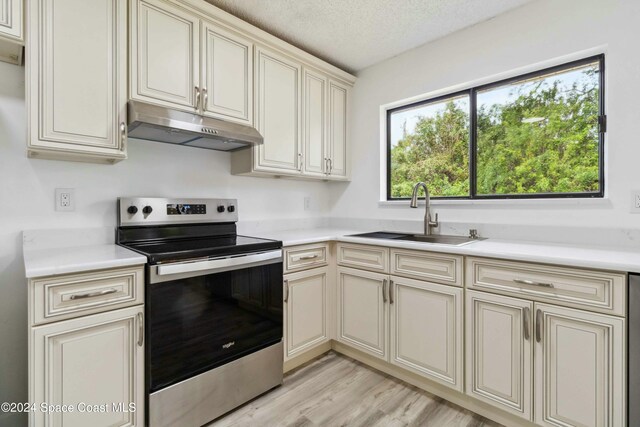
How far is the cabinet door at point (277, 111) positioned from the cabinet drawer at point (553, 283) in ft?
4.84

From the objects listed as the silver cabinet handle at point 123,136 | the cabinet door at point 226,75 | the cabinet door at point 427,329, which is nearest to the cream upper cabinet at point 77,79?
the silver cabinet handle at point 123,136

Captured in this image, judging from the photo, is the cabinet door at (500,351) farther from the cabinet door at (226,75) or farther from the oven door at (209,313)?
the cabinet door at (226,75)

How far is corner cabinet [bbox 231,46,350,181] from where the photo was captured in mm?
2266

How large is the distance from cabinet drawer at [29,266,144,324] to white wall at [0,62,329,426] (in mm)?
602

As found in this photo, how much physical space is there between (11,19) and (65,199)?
2.76 feet

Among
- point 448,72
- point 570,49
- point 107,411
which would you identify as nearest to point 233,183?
point 107,411

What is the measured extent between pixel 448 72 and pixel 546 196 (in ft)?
3.77

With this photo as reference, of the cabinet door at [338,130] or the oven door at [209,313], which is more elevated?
the cabinet door at [338,130]

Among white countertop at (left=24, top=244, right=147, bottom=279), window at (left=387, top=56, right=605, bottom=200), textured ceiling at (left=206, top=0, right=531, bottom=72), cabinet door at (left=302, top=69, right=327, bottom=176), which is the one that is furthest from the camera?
cabinet door at (left=302, top=69, right=327, bottom=176)

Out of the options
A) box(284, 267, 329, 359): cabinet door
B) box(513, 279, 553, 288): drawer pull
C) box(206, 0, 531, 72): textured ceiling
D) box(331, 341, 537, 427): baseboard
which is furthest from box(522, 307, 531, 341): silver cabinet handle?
box(206, 0, 531, 72): textured ceiling

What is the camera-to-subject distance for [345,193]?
10.2ft

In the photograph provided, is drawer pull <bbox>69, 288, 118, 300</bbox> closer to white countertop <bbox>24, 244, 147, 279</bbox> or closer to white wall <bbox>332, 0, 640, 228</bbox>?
white countertop <bbox>24, 244, 147, 279</bbox>

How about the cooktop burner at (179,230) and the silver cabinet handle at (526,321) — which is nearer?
the silver cabinet handle at (526,321)

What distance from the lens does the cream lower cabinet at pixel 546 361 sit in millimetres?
1311
